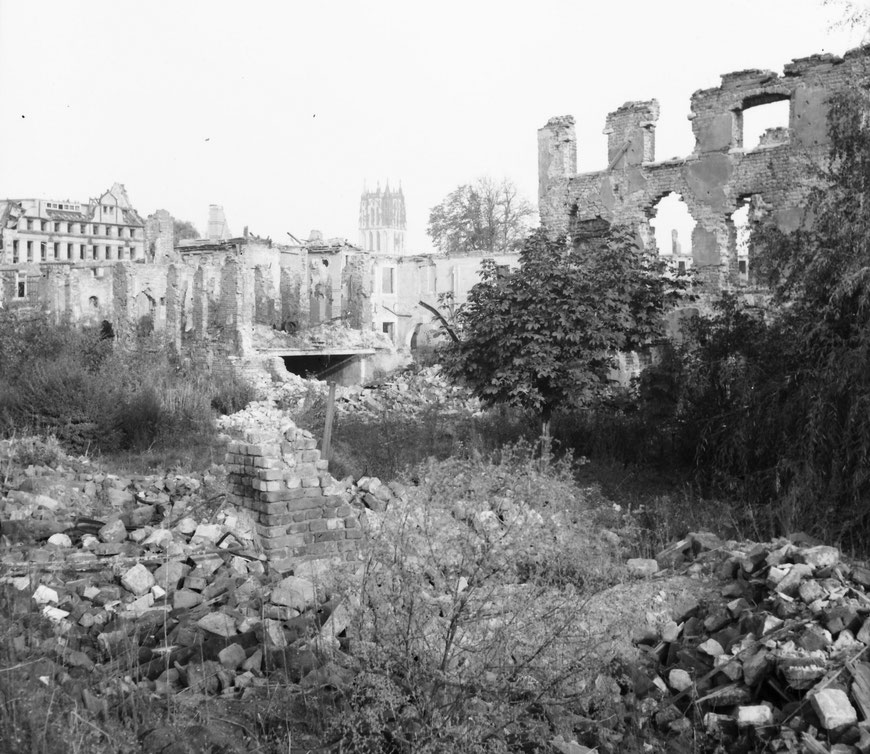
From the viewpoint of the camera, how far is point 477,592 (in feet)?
14.2

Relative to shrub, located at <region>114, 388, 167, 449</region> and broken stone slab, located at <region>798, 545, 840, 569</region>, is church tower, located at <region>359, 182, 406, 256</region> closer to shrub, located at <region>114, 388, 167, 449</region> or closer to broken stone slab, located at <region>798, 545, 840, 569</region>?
shrub, located at <region>114, 388, 167, 449</region>

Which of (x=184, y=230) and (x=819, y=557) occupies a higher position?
(x=184, y=230)

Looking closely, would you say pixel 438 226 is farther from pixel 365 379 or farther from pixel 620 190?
pixel 620 190

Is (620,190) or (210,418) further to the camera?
(620,190)

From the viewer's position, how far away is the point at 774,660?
4785mm

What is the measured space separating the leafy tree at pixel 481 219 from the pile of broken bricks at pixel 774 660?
143ft

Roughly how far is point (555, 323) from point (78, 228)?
5944cm

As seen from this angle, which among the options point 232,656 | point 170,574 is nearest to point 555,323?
point 170,574

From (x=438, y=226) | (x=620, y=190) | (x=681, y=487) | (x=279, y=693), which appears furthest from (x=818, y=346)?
(x=438, y=226)

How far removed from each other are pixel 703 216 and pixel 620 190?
8.02 ft

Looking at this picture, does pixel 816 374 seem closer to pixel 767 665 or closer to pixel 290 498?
pixel 767 665

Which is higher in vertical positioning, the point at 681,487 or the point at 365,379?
the point at 365,379

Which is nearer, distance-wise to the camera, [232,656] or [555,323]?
[232,656]

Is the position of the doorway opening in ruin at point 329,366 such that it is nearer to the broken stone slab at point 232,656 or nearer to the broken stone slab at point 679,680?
the broken stone slab at point 232,656
